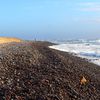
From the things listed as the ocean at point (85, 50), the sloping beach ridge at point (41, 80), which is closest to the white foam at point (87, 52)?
the ocean at point (85, 50)

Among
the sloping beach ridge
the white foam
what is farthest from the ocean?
the sloping beach ridge

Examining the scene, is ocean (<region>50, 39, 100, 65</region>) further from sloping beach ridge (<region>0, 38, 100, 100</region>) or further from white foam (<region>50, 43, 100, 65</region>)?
sloping beach ridge (<region>0, 38, 100, 100</region>)

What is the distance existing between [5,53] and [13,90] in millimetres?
3727

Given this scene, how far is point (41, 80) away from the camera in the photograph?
10.1 meters

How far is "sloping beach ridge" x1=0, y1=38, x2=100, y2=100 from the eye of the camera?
30.3ft

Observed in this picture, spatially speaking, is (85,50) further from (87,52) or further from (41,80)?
(41,80)

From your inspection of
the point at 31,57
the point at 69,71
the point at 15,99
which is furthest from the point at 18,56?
the point at 15,99

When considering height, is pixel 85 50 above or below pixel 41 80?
above

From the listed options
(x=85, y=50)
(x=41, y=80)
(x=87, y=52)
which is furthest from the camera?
(x=85, y=50)

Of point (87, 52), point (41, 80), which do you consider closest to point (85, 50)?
point (87, 52)

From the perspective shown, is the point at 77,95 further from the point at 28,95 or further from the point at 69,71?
the point at 69,71

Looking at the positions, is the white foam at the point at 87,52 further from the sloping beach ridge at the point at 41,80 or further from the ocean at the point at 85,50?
the sloping beach ridge at the point at 41,80

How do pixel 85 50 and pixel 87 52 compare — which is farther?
pixel 85 50

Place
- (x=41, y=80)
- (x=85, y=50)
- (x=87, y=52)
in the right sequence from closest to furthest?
(x=41, y=80)
(x=87, y=52)
(x=85, y=50)
